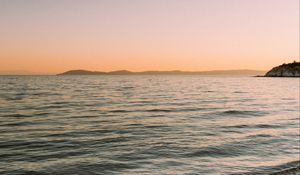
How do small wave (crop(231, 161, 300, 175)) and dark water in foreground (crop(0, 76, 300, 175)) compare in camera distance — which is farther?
dark water in foreground (crop(0, 76, 300, 175))

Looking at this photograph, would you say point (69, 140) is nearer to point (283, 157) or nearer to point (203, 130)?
point (203, 130)

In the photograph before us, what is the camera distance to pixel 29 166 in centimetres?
1097

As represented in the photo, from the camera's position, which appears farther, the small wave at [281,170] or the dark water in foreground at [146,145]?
the dark water in foreground at [146,145]

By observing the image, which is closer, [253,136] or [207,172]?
[207,172]

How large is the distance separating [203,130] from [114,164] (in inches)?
322

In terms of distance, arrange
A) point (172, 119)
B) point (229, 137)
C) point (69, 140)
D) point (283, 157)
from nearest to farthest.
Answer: point (283, 157)
point (69, 140)
point (229, 137)
point (172, 119)

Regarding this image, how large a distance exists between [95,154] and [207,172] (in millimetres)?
4571

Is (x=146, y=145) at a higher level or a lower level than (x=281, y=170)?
higher

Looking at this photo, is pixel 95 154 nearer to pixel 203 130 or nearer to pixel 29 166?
pixel 29 166

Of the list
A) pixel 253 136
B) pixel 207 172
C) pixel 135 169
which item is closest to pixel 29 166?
pixel 135 169

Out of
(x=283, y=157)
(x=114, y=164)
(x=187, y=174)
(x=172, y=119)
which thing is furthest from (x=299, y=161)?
(x=172, y=119)

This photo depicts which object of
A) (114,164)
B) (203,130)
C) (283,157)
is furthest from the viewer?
(203,130)

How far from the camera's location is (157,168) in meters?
10.9

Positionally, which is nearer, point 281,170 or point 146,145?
point 281,170
